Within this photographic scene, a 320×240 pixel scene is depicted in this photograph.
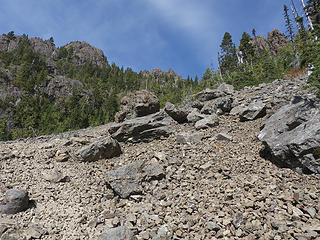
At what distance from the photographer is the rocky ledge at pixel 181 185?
18.9ft

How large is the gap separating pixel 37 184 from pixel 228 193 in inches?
342

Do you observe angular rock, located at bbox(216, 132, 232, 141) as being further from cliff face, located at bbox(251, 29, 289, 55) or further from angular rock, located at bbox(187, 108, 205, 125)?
cliff face, located at bbox(251, 29, 289, 55)

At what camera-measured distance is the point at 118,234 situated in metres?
5.71

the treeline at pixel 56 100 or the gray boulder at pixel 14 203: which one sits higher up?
the treeline at pixel 56 100

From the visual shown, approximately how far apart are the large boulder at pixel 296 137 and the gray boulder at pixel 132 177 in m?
5.05

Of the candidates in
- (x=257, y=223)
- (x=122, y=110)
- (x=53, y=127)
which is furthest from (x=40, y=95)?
(x=257, y=223)

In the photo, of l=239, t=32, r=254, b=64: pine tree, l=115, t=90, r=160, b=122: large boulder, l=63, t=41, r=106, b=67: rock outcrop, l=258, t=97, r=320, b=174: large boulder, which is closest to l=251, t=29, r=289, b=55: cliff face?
l=239, t=32, r=254, b=64: pine tree

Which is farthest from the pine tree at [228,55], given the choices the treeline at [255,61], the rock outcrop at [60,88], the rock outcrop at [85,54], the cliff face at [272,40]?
the rock outcrop at [85,54]

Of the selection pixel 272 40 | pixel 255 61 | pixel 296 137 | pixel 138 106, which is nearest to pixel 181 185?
pixel 296 137

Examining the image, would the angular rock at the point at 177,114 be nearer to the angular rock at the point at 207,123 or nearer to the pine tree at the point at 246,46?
the angular rock at the point at 207,123

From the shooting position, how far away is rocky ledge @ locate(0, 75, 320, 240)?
5.76 m

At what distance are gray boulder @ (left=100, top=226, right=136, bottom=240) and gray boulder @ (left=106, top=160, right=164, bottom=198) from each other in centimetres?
192

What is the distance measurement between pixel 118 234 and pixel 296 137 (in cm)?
746

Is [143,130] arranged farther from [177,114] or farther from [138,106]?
[177,114]
